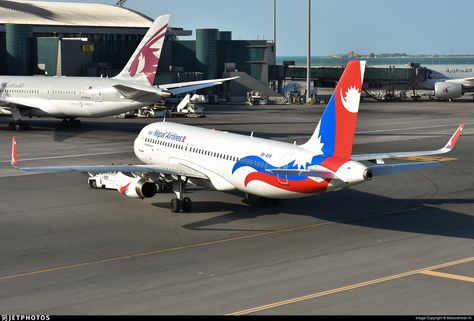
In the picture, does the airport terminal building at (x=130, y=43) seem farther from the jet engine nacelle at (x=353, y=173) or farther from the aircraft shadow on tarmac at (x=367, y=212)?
the jet engine nacelle at (x=353, y=173)

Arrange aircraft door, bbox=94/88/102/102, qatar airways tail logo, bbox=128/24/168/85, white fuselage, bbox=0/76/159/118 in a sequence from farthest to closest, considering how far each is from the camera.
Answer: qatar airways tail logo, bbox=128/24/168/85 → aircraft door, bbox=94/88/102/102 → white fuselage, bbox=0/76/159/118

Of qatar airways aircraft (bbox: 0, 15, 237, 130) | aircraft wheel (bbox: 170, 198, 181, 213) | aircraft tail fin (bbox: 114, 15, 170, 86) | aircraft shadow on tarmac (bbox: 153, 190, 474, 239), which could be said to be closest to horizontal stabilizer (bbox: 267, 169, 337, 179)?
aircraft shadow on tarmac (bbox: 153, 190, 474, 239)

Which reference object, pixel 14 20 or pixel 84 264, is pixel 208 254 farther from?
pixel 14 20

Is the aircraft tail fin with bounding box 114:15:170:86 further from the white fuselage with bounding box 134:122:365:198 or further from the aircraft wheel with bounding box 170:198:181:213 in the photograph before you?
the aircraft wheel with bounding box 170:198:181:213

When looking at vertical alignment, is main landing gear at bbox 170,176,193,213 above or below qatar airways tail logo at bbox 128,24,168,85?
below

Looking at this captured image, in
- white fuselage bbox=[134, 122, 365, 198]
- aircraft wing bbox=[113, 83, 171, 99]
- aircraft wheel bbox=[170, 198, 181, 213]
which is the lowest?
aircraft wheel bbox=[170, 198, 181, 213]

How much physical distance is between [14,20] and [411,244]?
109537 mm

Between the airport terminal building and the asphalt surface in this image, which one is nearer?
the asphalt surface

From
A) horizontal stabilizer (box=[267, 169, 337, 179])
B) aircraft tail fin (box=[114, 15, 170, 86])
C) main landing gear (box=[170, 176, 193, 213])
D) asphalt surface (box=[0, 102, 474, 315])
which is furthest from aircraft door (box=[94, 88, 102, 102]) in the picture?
horizontal stabilizer (box=[267, 169, 337, 179])

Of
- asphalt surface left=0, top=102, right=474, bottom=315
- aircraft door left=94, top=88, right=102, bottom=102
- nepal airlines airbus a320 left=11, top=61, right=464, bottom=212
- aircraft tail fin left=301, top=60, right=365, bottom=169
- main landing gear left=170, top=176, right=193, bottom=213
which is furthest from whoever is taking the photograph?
aircraft door left=94, top=88, right=102, bottom=102

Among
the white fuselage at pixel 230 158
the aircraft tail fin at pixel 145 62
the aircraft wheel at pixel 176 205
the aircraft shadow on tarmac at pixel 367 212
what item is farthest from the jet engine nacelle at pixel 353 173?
the aircraft tail fin at pixel 145 62

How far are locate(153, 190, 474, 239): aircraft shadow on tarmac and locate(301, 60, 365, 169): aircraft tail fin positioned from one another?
5.07m

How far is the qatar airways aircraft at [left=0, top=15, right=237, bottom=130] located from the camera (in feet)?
240

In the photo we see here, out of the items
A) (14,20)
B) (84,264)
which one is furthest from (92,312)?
(14,20)
